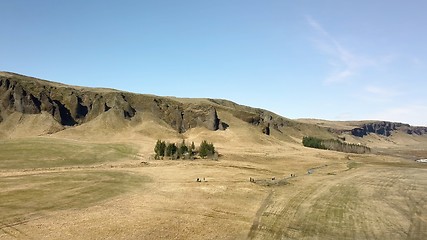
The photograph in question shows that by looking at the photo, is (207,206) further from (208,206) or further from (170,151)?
(170,151)

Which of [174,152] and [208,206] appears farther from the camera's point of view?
[174,152]

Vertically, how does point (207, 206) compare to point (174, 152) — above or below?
below

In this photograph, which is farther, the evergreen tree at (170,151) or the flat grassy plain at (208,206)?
the evergreen tree at (170,151)

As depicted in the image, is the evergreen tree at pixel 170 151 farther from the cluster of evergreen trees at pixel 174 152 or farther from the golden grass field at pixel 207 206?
the golden grass field at pixel 207 206

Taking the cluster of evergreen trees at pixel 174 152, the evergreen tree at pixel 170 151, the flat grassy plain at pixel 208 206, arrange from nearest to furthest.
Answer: the flat grassy plain at pixel 208 206, the cluster of evergreen trees at pixel 174 152, the evergreen tree at pixel 170 151

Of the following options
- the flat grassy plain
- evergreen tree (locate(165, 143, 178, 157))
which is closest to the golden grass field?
the flat grassy plain

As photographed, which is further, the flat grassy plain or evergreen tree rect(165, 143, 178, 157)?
evergreen tree rect(165, 143, 178, 157)

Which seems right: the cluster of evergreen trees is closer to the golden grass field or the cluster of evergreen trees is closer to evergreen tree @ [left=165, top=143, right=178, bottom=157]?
evergreen tree @ [left=165, top=143, right=178, bottom=157]

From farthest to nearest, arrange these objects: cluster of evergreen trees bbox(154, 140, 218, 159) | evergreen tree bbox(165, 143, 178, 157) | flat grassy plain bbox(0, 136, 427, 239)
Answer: evergreen tree bbox(165, 143, 178, 157) < cluster of evergreen trees bbox(154, 140, 218, 159) < flat grassy plain bbox(0, 136, 427, 239)

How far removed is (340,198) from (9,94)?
187079mm

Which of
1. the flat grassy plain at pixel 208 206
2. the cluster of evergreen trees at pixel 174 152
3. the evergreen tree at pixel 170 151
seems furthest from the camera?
the evergreen tree at pixel 170 151

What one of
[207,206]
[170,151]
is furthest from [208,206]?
[170,151]

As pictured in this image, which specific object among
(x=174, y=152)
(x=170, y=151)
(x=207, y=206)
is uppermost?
(x=170, y=151)

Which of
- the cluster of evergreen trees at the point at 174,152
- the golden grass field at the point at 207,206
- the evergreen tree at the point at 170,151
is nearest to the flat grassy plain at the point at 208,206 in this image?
the golden grass field at the point at 207,206
